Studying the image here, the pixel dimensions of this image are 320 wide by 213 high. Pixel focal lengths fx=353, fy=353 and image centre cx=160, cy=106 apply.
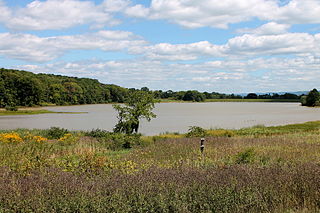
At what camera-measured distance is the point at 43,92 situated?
110250mm

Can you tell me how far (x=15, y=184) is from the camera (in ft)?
22.4

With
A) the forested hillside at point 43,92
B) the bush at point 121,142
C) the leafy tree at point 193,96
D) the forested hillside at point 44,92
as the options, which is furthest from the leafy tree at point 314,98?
the bush at point 121,142

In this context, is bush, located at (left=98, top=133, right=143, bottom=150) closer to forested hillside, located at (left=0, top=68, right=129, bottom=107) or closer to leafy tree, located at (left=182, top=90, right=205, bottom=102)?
forested hillside, located at (left=0, top=68, right=129, bottom=107)

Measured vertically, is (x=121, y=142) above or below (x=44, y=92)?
below

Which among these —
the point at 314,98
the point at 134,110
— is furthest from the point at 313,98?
the point at 134,110

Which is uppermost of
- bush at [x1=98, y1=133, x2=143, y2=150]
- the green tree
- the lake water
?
the green tree

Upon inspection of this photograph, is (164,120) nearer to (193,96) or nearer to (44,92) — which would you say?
(44,92)

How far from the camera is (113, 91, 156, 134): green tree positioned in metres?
24.5

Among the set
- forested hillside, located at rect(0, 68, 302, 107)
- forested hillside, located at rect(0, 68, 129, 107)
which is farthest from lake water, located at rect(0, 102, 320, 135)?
forested hillside, located at rect(0, 68, 129, 107)

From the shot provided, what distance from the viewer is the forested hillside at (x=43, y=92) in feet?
326

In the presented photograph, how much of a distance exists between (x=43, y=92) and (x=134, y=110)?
9226 centimetres

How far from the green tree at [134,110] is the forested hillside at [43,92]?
4606 centimetres

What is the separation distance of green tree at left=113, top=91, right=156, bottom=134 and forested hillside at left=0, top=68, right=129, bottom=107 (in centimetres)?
4606

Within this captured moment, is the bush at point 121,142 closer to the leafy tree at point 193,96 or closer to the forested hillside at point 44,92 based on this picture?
the forested hillside at point 44,92
